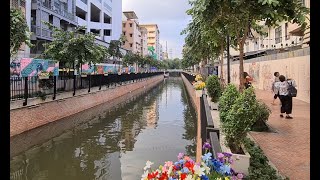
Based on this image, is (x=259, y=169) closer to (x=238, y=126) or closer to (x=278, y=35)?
(x=238, y=126)

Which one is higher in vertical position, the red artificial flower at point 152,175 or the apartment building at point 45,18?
the apartment building at point 45,18

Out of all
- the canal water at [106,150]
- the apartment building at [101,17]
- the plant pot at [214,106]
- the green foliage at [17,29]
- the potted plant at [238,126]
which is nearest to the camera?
the potted plant at [238,126]

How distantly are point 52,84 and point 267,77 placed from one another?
17.1m

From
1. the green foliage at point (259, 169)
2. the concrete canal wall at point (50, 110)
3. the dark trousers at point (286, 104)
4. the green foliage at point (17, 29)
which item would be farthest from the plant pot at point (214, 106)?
the green foliage at point (17, 29)

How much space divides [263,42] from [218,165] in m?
41.1

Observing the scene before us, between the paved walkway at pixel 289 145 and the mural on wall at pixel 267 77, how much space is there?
1278 cm

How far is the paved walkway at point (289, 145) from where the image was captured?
5.93 meters

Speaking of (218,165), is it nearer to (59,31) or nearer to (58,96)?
(58,96)

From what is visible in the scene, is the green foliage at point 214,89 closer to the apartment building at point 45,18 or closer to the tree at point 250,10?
the tree at point 250,10

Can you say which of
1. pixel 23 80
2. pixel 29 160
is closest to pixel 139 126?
pixel 23 80

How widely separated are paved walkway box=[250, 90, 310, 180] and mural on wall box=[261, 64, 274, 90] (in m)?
12.8

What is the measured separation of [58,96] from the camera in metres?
16.8

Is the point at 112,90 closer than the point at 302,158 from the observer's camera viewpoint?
No

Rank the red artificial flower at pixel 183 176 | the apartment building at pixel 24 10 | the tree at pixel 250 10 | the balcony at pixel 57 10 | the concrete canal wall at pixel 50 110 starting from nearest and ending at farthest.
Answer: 1. the red artificial flower at pixel 183 176
2. the tree at pixel 250 10
3. the concrete canal wall at pixel 50 110
4. the apartment building at pixel 24 10
5. the balcony at pixel 57 10
